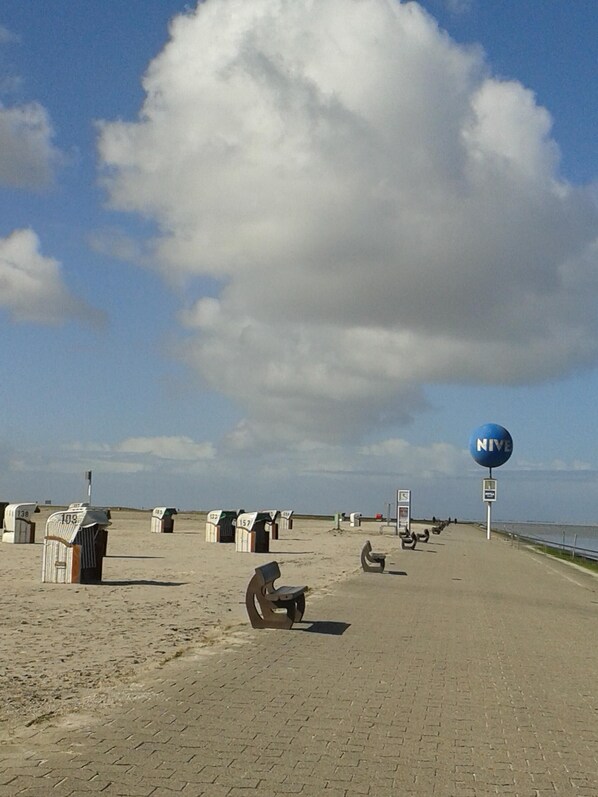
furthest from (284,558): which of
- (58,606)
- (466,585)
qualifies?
(58,606)

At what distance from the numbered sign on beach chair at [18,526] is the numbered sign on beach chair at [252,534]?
25.0 feet

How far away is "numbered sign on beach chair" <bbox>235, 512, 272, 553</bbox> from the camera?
29.7 meters

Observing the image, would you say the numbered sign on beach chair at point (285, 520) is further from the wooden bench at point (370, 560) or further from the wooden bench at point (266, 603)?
the wooden bench at point (266, 603)

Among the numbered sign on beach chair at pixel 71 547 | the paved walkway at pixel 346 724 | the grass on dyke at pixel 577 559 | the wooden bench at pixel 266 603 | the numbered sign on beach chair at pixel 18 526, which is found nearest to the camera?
the paved walkway at pixel 346 724

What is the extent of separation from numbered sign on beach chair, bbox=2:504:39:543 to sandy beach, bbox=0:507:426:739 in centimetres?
626

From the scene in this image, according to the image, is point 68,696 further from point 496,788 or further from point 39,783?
point 496,788

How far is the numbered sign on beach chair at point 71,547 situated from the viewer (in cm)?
1630

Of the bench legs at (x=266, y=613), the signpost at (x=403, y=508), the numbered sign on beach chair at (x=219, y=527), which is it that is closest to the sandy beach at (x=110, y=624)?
the bench legs at (x=266, y=613)

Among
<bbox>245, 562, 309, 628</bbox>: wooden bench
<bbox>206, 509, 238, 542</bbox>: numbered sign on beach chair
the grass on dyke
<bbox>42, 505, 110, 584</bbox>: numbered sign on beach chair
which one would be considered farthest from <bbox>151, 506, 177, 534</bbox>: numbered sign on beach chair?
<bbox>245, 562, 309, 628</bbox>: wooden bench

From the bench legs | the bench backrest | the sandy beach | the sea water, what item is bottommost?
the sea water

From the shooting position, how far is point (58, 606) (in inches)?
516

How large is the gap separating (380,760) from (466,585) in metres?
15.4

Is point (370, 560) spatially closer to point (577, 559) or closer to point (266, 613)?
point (266, 613)

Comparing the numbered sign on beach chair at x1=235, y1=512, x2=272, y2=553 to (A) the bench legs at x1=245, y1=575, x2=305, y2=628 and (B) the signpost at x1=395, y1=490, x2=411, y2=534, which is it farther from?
(B) the signpost at x1=395, y1=490, x2=411, y2=534
